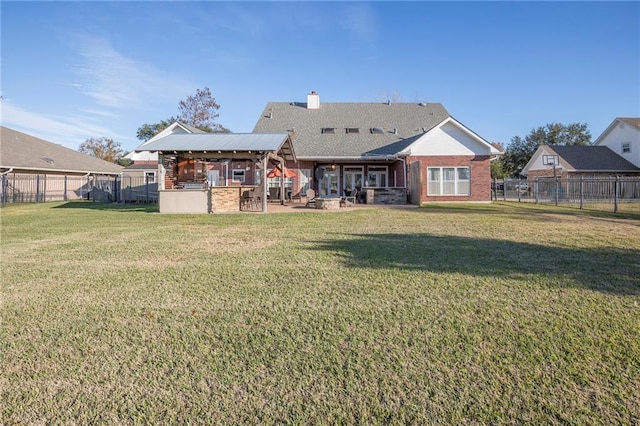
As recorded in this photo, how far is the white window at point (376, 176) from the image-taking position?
81.7 feet

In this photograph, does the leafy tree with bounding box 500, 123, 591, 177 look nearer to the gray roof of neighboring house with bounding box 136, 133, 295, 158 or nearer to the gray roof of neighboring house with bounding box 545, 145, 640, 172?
the gray roof of neighboring house with bounding box 545, 145, 640, 172

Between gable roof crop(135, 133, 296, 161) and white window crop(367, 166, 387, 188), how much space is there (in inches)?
373

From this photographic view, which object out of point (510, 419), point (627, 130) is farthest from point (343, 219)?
point (627, 130)

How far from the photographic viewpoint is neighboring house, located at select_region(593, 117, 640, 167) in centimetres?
3250

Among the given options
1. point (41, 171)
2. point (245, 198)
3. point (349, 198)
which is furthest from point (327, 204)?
point (41, 171)

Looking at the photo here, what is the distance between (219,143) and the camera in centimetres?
1581

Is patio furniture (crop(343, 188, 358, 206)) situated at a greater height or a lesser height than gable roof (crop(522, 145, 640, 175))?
lesser

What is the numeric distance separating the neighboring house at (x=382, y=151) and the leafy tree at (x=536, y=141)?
31067mm

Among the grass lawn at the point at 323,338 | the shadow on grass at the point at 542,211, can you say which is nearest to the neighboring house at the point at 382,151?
the shadow on grass at the point at 542,211

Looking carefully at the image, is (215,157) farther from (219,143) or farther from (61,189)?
(61,189)

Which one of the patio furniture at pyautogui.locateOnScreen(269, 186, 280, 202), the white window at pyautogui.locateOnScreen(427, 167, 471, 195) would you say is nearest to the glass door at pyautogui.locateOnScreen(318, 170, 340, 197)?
the patio furniture at pyautogui.locateOnScreen(269, 186, 280, 202)

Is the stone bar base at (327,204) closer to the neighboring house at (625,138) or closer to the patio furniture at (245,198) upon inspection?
the patio furniture at (245,198)

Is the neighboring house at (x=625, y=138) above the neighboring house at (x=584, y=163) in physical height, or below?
above

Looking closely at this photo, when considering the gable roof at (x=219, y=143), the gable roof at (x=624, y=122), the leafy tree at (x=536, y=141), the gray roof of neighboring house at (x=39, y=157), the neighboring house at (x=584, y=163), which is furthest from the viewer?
the leafy tree at (x=536, y=141)
